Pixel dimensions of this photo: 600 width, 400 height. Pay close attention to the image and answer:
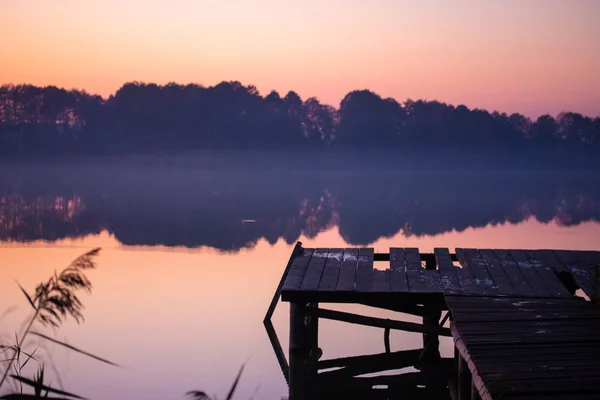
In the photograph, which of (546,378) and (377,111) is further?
(377,111)

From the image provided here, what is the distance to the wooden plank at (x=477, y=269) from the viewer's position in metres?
8.80

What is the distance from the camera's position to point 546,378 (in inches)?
209

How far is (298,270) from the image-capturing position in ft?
32.0

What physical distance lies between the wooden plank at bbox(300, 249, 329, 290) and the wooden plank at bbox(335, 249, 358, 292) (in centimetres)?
25

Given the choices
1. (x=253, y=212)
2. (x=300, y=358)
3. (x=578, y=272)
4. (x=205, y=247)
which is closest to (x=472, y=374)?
(x=300, y=358)

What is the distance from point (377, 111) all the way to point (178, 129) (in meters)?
30.0

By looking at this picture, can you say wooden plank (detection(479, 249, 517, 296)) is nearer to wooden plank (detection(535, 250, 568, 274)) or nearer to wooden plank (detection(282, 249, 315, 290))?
wooden plank (detection(535, 250, 568, 274))

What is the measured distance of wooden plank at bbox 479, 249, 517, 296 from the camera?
8695 millimetres

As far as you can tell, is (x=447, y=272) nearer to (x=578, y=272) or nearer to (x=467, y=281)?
(x=467, y=281)

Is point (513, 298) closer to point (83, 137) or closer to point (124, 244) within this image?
point (124, 244)

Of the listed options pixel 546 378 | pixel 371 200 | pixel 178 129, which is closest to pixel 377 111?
pixel 178 129

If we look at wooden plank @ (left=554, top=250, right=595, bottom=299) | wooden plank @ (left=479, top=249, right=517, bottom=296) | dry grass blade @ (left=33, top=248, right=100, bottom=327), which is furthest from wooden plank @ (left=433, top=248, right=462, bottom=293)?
dry grass blade @ (left=33, top=248, right=100, bottom=327)

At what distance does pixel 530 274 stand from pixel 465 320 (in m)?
2.74

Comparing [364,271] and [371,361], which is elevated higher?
[364,271]
